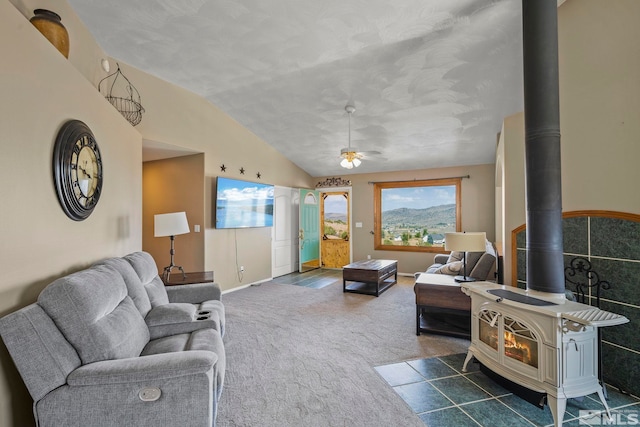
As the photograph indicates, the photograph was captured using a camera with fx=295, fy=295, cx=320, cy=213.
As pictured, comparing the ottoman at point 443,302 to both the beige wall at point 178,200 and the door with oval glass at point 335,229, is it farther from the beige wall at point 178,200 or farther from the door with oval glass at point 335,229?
the door with oval glass at point 335,229

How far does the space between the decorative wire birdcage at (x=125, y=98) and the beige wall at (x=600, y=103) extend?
182 inches

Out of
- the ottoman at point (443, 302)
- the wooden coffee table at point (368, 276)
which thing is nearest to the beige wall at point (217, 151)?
the wooden coffee table at point (368, 276)

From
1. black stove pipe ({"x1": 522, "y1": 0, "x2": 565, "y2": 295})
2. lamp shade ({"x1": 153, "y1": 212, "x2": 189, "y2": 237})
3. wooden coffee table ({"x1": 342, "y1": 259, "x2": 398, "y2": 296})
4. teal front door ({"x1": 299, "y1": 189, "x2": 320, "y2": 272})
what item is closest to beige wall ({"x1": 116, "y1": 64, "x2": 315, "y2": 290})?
teal front door ({"x1": 299, "y1": 189, "x2": 320, "y2": 272})

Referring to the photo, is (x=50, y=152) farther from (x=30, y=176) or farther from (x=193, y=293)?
(x=193, y=293)

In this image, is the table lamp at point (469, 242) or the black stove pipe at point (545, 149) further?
the table lamp at point (469, 242)

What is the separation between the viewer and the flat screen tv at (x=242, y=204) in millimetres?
4992

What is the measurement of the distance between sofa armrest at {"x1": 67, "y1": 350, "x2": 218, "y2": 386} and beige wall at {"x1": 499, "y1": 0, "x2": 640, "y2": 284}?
305cm

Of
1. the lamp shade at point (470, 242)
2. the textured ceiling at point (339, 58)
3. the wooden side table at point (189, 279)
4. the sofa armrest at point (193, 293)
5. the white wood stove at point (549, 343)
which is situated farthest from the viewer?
the wooden side table at point (189, 279)

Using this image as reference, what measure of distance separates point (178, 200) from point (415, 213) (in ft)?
16.3

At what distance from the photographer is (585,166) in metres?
2.43

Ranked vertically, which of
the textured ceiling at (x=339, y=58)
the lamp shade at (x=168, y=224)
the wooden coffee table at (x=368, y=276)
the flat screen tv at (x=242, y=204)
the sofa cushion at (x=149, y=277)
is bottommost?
the wooden coffee table at (x=368, y=276)

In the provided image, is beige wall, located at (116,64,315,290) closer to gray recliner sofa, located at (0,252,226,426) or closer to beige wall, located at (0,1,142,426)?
beige wall, located at (0,1,142,426)

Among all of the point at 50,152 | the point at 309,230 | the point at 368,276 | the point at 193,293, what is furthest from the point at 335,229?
the point at 50,152

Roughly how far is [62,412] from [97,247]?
155 centimetres
